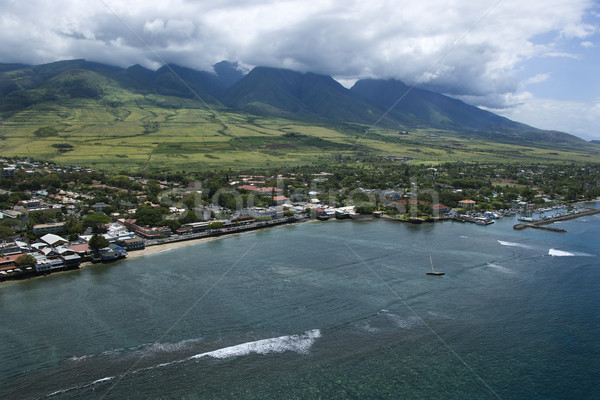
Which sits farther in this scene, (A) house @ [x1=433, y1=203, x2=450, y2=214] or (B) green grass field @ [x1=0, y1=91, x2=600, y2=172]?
(B) green grass field @ [x1=0, y1=91, x2=600, y2=172]

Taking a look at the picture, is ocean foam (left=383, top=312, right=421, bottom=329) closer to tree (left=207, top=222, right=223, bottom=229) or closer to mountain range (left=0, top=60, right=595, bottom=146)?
tree (left=207, top=222, right=223, bottom=229)

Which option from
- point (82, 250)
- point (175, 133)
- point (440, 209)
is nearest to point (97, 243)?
point (82, 250)

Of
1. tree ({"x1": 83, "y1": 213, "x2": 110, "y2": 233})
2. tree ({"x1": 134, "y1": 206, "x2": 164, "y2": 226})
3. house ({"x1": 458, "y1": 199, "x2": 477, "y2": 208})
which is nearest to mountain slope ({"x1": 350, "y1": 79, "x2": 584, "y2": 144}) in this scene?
house ({"x1": 458, "y1": 199, "x2": 477, "y2": 208})

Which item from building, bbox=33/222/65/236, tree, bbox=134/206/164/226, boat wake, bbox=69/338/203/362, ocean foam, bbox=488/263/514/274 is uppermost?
tree, bbox=134/206/164/226

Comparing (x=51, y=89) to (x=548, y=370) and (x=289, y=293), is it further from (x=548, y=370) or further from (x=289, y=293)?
(x=548, y=370)

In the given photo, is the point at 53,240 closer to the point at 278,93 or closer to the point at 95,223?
the point at 95,223

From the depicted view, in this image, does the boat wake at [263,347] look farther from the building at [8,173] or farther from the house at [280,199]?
the building at [8,173]

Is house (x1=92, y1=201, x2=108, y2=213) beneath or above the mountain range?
beneath

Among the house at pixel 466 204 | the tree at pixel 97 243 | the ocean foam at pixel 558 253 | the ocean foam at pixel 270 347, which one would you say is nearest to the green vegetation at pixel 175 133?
the tree at pixel 97 243

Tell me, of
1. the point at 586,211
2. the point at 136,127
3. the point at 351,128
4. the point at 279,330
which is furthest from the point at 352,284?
the point at 351,128
